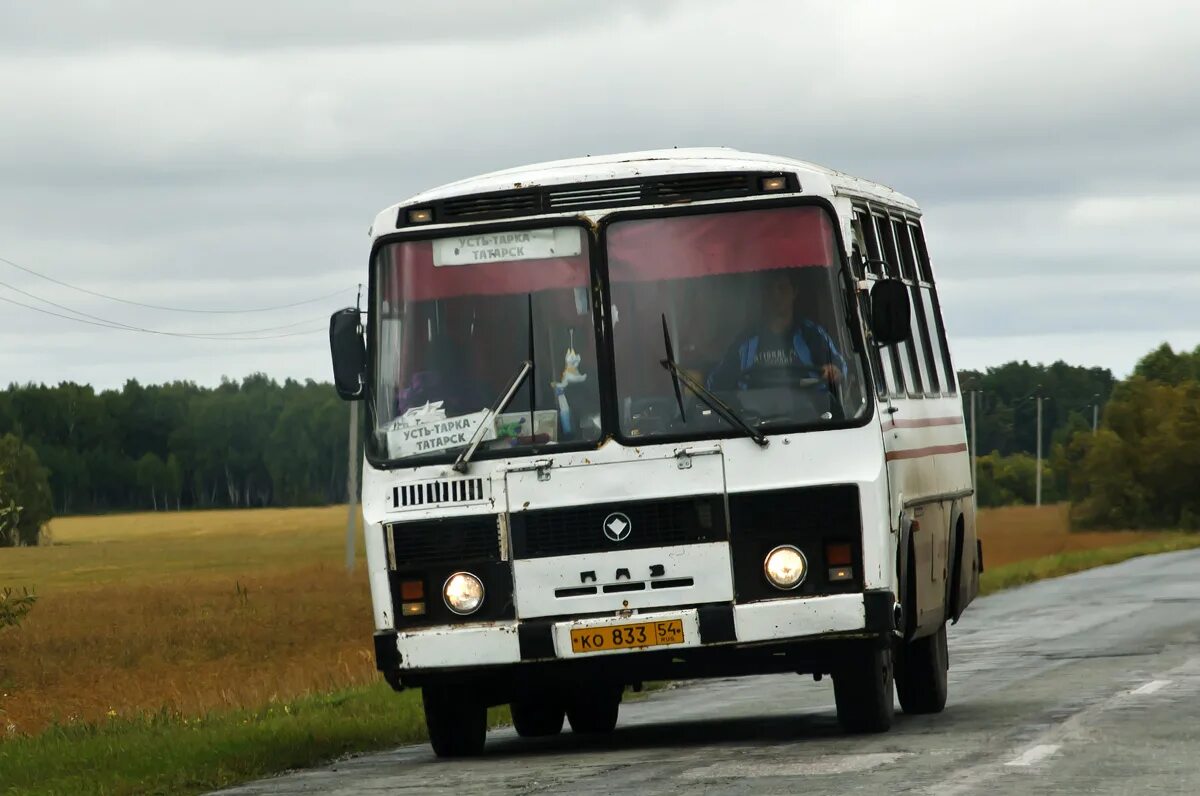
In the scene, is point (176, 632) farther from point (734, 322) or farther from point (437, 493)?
point (734, 322)

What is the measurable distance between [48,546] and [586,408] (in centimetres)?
10503

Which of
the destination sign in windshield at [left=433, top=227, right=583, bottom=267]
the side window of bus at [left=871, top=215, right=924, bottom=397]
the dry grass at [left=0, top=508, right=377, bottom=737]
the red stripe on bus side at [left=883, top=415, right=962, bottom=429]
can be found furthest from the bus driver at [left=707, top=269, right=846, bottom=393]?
the dry grass at [left=0, top=508, right=377, bottom=737]

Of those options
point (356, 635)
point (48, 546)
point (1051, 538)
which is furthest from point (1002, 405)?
point (356, 635)

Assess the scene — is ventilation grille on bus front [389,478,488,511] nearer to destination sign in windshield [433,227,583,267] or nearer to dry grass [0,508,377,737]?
destination sign in windshield [433,227,583,267]

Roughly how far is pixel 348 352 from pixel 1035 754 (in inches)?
160

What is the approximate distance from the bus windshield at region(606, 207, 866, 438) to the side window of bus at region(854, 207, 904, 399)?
414mm

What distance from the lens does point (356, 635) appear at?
49562mm

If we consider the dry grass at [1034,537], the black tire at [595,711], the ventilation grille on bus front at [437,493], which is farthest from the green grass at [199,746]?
the dry grass at [1034,537]

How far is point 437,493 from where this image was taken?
12.3m

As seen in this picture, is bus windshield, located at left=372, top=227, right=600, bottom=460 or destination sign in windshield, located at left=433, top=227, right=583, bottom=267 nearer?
bus windshield, located at left=372, top=227, right=600, bottom=460

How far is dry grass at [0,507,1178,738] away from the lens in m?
30.3

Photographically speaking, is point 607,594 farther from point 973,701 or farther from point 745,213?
point 973,701

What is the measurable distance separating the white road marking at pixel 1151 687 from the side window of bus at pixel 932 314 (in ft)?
7.82

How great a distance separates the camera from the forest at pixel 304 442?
119 m
